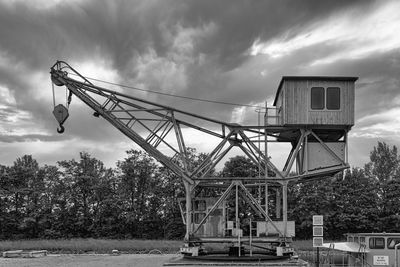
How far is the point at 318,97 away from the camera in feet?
88.0

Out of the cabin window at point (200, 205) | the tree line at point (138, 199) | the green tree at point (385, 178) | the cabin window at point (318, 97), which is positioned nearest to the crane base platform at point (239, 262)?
the cabin window at point (200, 205)

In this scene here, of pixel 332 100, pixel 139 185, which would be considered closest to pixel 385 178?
pixel 139 185

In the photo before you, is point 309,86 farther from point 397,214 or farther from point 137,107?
point 397,214

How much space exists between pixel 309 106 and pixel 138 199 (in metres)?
52.8

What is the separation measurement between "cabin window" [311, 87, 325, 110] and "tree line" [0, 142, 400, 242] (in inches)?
1477

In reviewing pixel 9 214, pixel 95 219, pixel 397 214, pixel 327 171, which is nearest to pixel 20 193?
pixel 9 214

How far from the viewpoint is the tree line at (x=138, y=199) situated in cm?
6800

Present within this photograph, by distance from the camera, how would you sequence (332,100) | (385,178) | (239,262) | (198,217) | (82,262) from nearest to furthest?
(239,262), (332,100), (198,217), (82,262), (385,178)

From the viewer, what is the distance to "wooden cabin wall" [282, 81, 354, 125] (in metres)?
26.7

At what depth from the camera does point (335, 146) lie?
27625mm

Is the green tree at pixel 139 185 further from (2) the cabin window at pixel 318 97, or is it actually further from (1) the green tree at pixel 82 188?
(2) the cabin window at pixel 318 97

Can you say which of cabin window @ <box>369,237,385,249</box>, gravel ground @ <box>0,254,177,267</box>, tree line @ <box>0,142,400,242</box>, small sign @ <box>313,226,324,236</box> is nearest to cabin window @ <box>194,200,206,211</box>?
gravel ground @ <box>0,254,177,267</box>

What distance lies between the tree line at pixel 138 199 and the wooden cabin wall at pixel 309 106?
37513mm

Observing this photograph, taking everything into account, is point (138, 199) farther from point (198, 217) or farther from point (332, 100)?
point (332, 100)
